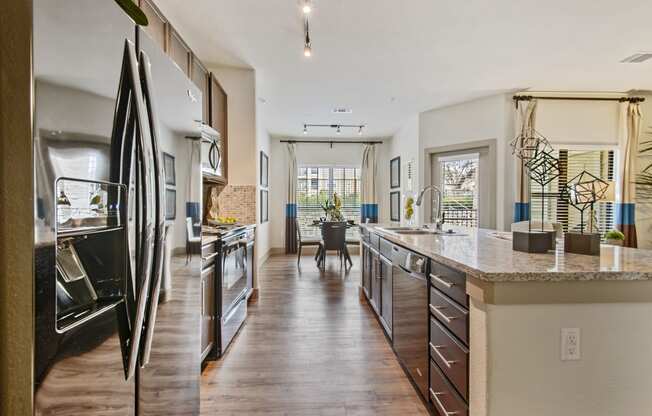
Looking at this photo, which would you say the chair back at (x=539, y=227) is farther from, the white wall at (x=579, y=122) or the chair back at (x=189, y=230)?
the white wall at (x=579, y=122)

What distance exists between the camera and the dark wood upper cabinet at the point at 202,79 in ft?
10.5

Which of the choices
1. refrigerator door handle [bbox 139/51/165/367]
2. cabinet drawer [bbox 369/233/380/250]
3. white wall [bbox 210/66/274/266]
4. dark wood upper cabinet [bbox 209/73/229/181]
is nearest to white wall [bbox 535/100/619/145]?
cabinet drawer [bbox 369/233/380/250]

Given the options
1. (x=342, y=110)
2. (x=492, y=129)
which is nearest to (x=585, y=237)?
(x=492, y=129)

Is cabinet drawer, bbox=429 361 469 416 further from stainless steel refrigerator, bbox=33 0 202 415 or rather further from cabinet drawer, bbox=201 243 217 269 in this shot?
cabinet drawer, bbox=201 243 217 269

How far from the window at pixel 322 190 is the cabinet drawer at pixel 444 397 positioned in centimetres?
663

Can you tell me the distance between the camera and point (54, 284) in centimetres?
66

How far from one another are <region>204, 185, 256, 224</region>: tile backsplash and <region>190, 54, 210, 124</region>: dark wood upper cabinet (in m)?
0.97

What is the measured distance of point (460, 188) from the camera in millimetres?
5988

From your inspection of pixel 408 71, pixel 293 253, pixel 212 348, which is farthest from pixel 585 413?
pixel 293 253

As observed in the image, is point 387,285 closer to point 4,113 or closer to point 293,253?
point 4,113

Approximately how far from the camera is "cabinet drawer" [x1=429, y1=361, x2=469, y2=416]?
151cm

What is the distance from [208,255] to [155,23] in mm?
1724

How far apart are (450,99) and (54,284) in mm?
5742

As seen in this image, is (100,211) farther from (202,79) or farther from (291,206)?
(291,206)
